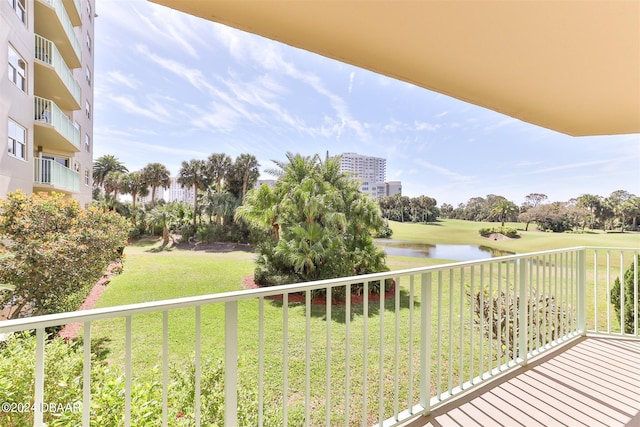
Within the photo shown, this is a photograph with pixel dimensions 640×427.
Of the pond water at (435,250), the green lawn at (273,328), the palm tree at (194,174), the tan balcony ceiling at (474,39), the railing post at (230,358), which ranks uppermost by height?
the palm tree at (194,174)

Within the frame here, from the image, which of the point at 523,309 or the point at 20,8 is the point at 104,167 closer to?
the point at 20,8

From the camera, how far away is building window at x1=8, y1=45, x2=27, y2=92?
6.49 meters

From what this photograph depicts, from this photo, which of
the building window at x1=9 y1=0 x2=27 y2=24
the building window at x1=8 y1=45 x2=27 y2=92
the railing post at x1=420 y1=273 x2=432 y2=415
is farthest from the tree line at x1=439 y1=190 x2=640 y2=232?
the building window at x1=9 y1=0 x2=27 y2=24

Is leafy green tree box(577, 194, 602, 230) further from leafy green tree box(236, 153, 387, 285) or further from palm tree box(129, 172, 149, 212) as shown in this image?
palm tree box(129, 172, 149, 212)

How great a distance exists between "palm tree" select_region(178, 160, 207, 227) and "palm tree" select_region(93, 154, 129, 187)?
10036 millimetres

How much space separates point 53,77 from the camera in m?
A: 8.54

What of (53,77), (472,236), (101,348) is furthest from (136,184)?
(472,236)

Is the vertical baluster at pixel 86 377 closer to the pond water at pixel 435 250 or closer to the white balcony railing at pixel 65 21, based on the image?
the white balcony railing at pixel 65 21

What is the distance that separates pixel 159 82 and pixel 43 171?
18184 millimetres

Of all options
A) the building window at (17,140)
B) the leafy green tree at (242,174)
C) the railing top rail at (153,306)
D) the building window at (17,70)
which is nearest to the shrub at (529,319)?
the railing top rail at (153,306)

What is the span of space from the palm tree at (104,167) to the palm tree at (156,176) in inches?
234

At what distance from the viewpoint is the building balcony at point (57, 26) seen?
313 inches

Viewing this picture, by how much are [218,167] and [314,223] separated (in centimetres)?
1655

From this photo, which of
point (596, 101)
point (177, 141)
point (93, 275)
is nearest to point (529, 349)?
point (596, 101)
